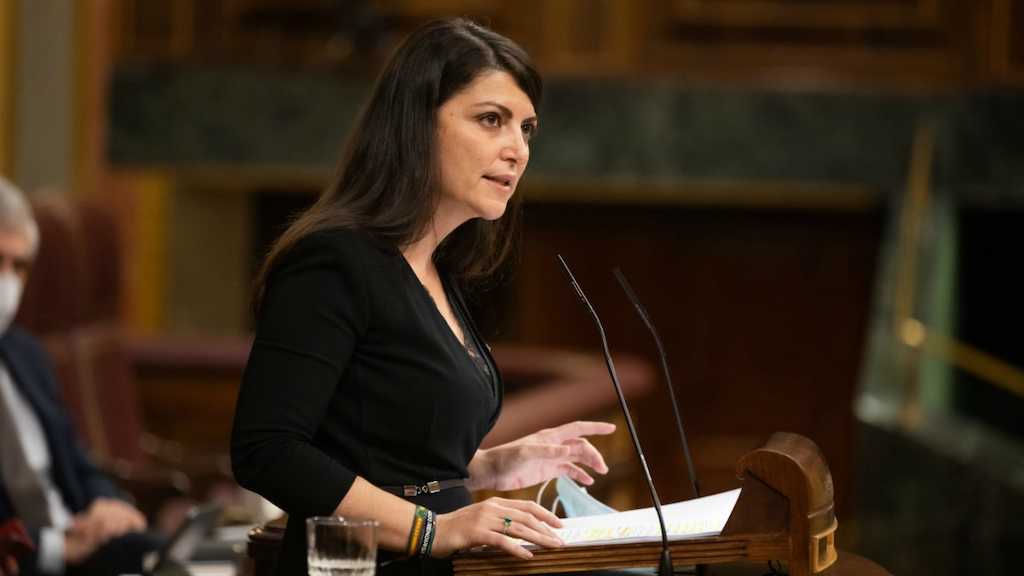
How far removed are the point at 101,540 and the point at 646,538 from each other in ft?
6.55

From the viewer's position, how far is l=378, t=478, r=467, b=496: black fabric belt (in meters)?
1.81

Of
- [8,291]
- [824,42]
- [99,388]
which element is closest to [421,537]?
[8,291]

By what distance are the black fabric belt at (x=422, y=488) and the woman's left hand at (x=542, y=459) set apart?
0.11 m

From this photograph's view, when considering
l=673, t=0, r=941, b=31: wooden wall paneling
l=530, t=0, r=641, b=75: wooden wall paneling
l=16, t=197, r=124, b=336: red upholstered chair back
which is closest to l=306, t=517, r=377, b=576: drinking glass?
l=16, t=197, r=124, b=336: red upholstered chair back

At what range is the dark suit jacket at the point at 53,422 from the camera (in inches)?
138

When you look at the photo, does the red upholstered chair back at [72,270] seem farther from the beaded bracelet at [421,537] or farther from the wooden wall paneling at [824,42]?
the wooden wall paneling at [824,42]

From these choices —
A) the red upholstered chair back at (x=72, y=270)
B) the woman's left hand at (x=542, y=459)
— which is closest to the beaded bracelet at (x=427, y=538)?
the woman's left hand at (x=542, y=459)

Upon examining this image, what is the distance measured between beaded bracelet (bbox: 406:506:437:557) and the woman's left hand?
0.26 metres

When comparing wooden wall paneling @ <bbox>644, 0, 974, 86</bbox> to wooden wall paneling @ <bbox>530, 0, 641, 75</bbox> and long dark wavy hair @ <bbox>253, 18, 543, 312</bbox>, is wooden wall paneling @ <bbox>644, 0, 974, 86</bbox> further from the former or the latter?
long dark wavy hair @ <bbox>253, 18, 543, 312</bbox>

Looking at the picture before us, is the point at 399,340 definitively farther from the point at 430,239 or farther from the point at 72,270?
the point at 72,270

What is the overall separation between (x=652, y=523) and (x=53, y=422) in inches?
81.5

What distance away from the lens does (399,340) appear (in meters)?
1.80

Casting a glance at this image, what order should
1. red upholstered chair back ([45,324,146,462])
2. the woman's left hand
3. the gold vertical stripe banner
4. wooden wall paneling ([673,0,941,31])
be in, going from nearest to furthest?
the woman's left hand, red upholstered chair back ([45,324,146,462]), the gold vertical stripe banner, wooden wall paneling ([673,0,941,31])

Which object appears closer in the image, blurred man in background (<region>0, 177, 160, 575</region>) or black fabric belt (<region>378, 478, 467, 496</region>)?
black fabric belt (<region>378, 478, 467, 496</region>)
